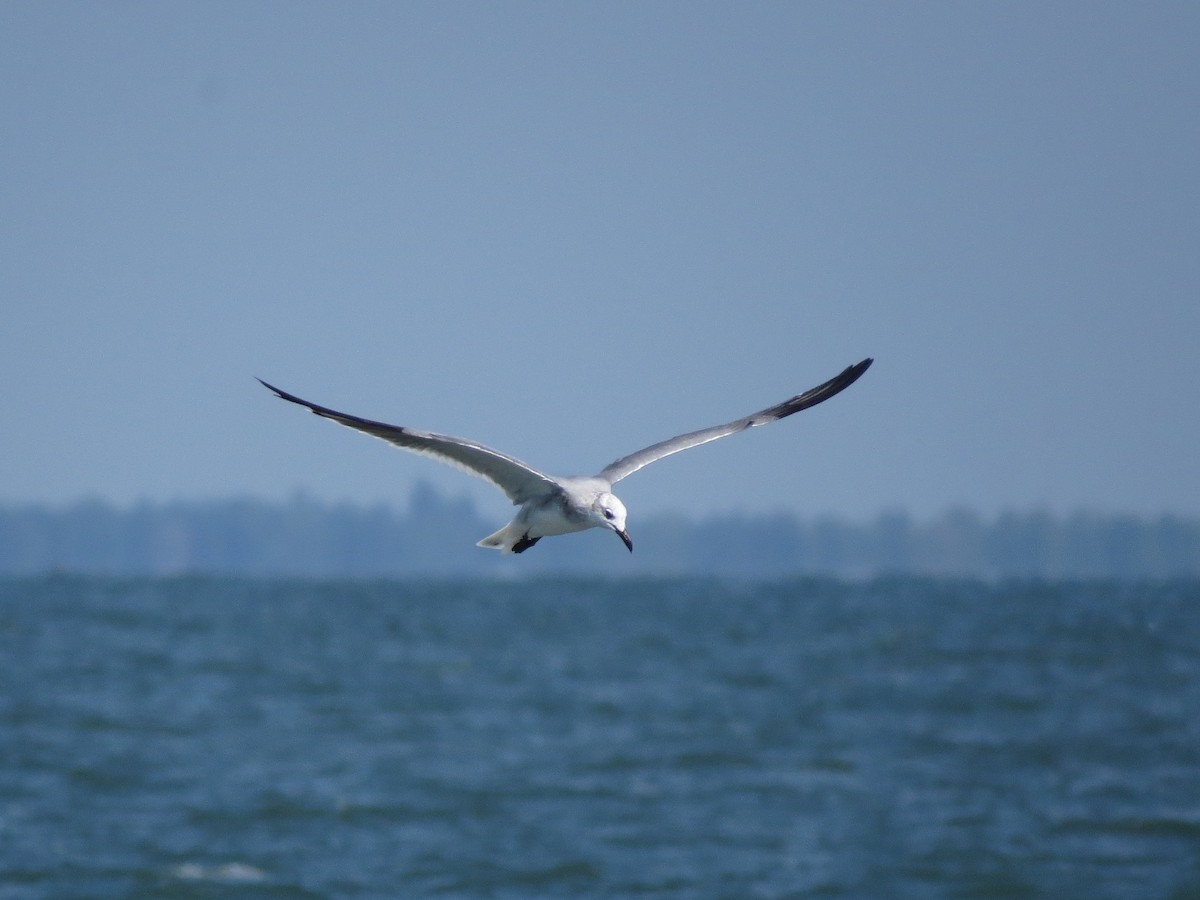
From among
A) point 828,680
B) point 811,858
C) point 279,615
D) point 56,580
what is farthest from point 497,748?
point 56,580

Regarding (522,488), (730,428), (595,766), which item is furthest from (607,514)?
(595,766)

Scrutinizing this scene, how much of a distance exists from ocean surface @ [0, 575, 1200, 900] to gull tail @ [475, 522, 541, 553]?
50.5 feet

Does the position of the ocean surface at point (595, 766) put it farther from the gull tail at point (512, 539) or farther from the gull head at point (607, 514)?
the gull head at point (607, 514)

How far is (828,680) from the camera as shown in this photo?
48.5 meters

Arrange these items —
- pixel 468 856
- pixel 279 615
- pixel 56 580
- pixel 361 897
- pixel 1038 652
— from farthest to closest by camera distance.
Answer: pixel 56 580, pixel 279 615, pixel 1038 652, pixel 468 856, pixel 361 897

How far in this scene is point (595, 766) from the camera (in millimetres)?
31719

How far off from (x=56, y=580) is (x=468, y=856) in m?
116

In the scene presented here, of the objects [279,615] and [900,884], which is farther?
[279,615]

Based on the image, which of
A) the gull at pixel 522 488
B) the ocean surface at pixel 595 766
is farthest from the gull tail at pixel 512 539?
the ocean surface at pixel 595 766

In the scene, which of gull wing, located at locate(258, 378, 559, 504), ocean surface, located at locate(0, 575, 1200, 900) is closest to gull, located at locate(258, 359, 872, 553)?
gull wing, located at locate(258, 378, 559, 504)

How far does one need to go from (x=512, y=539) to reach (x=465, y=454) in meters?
0.55

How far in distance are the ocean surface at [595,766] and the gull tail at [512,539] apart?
15392mm

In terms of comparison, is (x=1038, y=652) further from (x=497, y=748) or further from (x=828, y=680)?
(x=497, y=748)

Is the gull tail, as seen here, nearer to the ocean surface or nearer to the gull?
the gull
